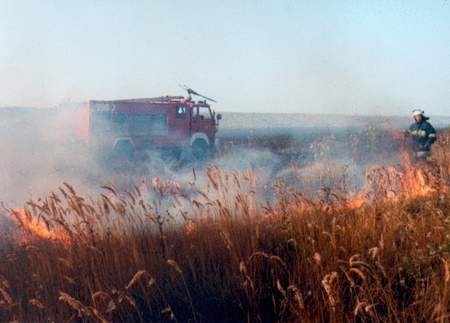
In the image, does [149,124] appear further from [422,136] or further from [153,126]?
[422,136]

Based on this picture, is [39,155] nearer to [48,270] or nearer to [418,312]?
[48,270]

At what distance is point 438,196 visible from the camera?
20.4ft

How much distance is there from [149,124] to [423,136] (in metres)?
9.65

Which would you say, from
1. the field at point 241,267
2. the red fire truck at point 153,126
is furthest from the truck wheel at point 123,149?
the field at point 241,267

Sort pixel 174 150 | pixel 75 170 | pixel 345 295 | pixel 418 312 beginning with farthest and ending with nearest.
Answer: pixel 174 150
pixel 75 170
pixel 345 295
pixel 418 312

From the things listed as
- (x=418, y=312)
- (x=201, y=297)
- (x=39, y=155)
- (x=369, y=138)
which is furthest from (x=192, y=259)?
(x=369, y=138)

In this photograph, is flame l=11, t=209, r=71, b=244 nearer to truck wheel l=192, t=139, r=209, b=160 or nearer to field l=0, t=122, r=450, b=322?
field l=0, t=122, r=450, b=322

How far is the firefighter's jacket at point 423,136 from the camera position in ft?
39.2

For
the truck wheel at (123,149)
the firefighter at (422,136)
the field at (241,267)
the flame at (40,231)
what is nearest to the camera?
the field at (241,267)

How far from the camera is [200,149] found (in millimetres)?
20359

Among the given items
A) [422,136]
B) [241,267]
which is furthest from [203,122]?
[241,267]

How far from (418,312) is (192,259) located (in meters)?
1.86

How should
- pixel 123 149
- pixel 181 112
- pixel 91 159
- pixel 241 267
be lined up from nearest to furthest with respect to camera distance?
pixel 241 267 → pixel 91 159 → pixel 123 149 → pixel 181 112

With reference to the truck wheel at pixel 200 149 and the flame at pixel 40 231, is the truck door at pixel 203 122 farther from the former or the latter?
the flame at pixel 40 231
